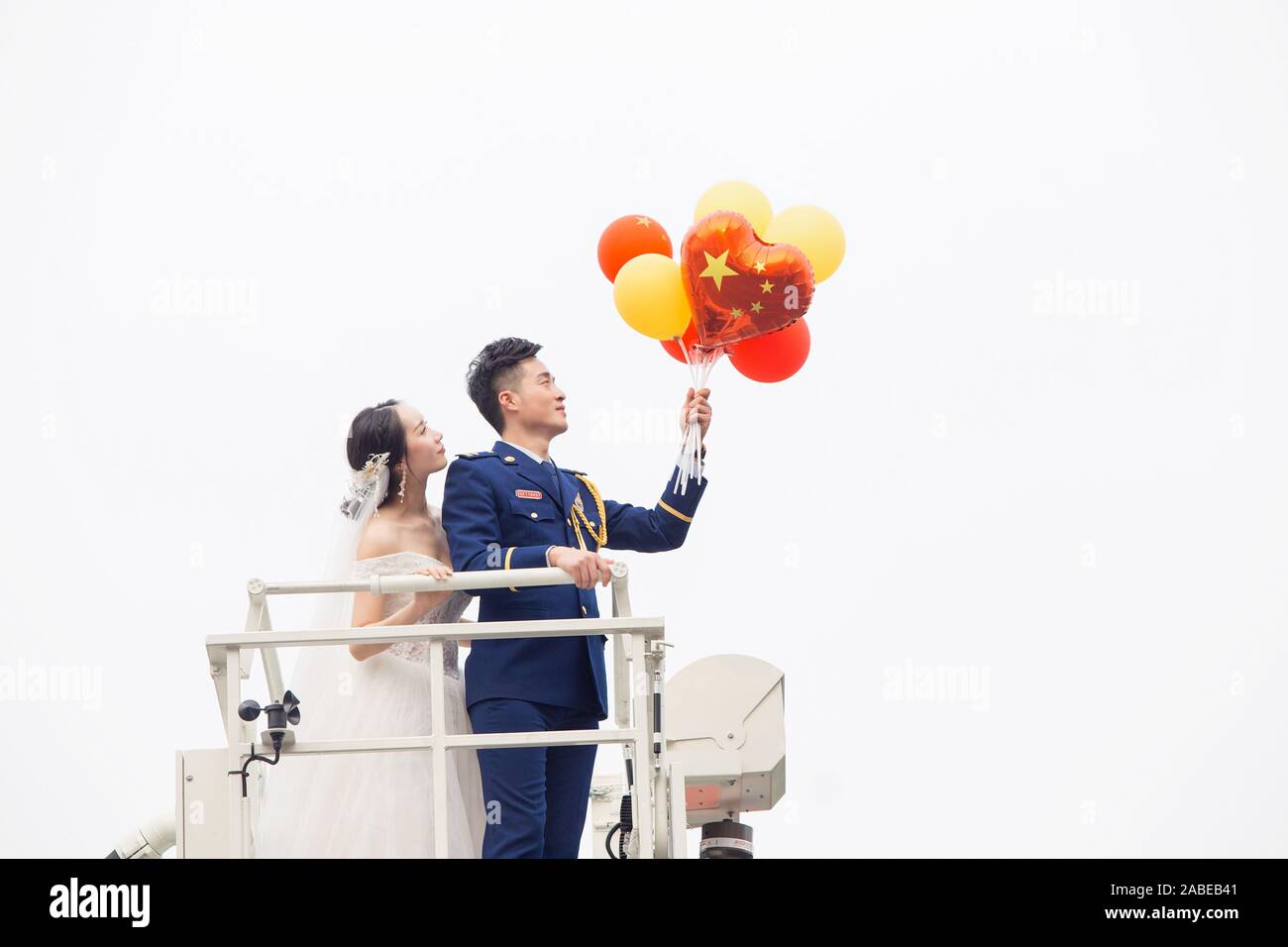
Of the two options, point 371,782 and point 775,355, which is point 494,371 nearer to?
point 775,355

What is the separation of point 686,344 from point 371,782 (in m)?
1.81

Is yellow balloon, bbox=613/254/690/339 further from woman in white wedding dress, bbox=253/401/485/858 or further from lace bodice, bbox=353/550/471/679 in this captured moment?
lace bodice, bbox=353/550/471/679

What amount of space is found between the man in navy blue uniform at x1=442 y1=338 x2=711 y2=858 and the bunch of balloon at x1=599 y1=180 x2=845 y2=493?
229mm

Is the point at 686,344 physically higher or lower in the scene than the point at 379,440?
higher

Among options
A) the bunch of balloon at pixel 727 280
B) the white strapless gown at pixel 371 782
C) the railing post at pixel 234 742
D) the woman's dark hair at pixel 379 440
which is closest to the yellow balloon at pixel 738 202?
the bunch of balloon at pixel 727 280

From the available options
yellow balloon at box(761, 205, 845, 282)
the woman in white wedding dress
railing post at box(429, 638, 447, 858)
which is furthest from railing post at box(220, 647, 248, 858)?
yellow balloon at box(761, 205, 845, 282)

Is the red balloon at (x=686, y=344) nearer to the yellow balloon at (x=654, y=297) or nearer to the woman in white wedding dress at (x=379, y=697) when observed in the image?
the yellow balloon at (x=654, y=297)

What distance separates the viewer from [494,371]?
5418 mm

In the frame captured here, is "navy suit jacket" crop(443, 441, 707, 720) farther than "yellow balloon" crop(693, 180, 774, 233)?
No

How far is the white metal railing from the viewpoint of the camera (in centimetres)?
402

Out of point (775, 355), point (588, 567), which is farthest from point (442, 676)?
point (775, 355)
